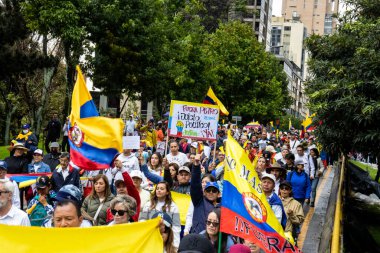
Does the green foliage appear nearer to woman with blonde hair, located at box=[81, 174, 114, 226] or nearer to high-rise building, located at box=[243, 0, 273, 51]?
woman with blonde hair, located at box=[81, 174, 114, 226]

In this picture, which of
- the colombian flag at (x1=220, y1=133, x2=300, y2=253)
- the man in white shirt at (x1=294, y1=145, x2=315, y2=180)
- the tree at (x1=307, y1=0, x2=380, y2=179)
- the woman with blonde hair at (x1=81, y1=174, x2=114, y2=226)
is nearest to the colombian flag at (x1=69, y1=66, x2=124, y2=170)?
the woman with blonde hair at (x1=81, y1=174, x2=114, y2=226)

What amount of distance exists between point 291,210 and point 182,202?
4.97ft

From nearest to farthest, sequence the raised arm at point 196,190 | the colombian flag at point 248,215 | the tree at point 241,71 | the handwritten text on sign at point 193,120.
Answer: the colombian flag at point 248,215 < the raised arm at point 196,190 < the handwritten text on sign at point 193,120 < the tree at point 241,71

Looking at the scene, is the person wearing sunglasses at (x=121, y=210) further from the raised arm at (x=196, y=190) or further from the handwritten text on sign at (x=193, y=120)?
the handwritten text on sign at (x=193, y=120)

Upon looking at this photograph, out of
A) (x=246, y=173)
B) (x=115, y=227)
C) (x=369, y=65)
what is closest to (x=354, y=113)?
(x=369, y=65)

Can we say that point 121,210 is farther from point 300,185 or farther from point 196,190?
point 300,185

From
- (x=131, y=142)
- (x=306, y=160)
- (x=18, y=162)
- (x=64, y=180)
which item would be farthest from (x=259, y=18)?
(x=64, y=180)

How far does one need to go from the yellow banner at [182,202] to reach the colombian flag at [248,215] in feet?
8.76

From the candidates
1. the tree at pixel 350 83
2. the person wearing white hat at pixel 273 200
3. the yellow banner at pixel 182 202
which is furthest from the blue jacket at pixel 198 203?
the tree at pixel 350 83

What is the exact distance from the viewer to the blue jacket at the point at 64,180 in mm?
9602

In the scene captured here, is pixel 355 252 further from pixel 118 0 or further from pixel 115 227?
pixel 118 0

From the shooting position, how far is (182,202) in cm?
923

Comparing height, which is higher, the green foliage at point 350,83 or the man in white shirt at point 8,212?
the green foliage at point 350,83

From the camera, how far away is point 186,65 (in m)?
34.8
